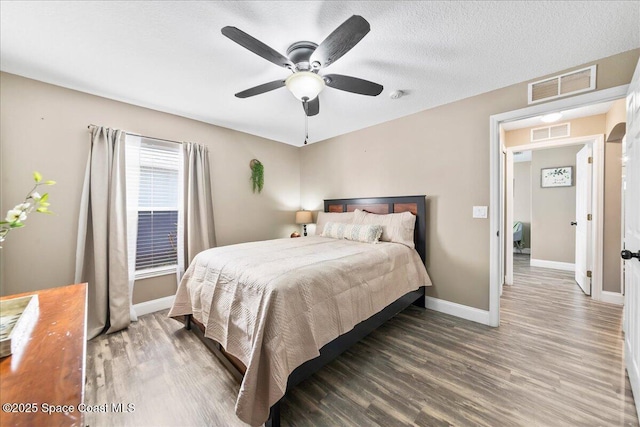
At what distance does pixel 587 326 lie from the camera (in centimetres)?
244

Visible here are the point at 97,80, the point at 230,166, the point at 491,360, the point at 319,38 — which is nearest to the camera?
the point at 319,38

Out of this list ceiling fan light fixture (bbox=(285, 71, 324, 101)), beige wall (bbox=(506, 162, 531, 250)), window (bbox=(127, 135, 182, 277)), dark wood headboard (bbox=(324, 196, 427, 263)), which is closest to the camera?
ceiling fan light fixture (bbox=(285, 71, 324, 101))

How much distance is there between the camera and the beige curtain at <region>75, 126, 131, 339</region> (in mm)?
2457

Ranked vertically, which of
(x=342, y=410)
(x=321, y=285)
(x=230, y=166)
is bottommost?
(x=342, y=410)

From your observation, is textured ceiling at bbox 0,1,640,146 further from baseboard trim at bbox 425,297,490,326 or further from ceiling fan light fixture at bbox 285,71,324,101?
baseboard trim at bbox 425,297,490,326

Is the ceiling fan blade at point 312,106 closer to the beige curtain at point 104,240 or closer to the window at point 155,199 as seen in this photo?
the window at point 155,199

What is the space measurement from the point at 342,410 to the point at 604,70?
336 cm

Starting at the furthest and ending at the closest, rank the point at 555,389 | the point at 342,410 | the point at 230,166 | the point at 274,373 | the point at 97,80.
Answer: the point at 230,166, the point at 97,80, the point at 555,389, the point at 342,410, the point at 274,373

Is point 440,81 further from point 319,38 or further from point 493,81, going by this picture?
point 319,38

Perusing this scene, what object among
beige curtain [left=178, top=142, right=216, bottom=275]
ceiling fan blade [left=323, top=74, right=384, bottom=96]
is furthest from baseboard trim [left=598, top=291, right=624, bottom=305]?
beige curtain [left=178, top=142, right=216, bottom=275]

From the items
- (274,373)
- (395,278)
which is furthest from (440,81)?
(274,373)

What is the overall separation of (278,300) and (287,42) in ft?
6.09

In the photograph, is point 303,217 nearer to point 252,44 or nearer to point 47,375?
point 252,44

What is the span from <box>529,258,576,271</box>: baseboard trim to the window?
6.57 metres
